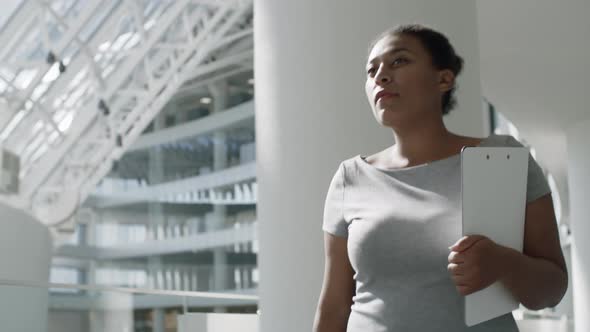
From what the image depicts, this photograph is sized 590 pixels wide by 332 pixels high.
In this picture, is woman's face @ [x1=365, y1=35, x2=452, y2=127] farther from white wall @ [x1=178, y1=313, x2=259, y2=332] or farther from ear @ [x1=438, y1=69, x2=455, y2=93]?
white wall @ [x1=178, y1=313, x2=259, y2=332]

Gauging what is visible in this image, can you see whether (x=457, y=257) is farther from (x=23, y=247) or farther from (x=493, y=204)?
(x=23, y=247)

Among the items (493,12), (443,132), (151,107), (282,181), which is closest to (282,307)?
(282,181)

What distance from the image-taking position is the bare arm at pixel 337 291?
1.83m

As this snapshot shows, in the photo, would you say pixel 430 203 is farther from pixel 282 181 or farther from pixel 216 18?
pixel 216 18

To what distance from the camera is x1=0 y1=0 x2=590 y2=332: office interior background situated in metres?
3.34

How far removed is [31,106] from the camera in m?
20.5

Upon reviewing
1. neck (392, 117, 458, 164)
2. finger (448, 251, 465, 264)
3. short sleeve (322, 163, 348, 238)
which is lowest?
finger (448, 251, 465, 264)

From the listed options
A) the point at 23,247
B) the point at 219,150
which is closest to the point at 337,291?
the point at 23,247

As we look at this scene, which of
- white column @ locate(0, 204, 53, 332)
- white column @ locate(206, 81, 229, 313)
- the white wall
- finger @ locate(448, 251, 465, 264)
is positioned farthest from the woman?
white column @ locate(206, 81, 229, 313)

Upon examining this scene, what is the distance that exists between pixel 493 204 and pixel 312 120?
5.75ft

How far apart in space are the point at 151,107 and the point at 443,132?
2497cm

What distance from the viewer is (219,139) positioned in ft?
140

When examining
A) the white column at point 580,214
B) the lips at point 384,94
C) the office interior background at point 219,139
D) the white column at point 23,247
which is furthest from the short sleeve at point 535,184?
the white column at point 23,247

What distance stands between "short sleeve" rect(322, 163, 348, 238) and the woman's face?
0.56 ft
